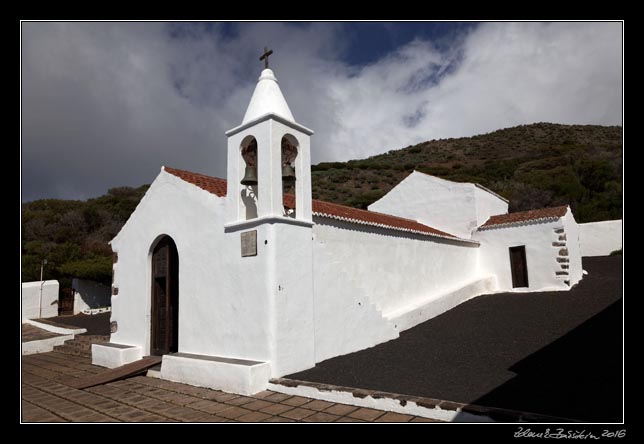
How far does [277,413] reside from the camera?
511cm

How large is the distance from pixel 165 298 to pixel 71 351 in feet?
14.6

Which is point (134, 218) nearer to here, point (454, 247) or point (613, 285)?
point (454, 247)

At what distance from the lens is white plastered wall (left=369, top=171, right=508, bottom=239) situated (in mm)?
15516

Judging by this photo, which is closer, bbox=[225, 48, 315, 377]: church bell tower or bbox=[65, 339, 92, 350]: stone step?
bbox=[225, 48, 315, 377]: church bell tower

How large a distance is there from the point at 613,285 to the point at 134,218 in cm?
1365

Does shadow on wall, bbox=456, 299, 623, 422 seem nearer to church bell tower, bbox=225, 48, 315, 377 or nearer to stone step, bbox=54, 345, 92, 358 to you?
church bell tower, bbox=225, 48, 315, 377

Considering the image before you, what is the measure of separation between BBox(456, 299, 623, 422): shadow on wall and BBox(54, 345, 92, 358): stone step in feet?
32.3

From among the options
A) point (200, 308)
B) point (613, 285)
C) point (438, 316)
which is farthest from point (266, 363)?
point (613, 285)

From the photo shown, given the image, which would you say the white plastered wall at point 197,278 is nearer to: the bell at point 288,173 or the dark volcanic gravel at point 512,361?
the bell at point 288,173

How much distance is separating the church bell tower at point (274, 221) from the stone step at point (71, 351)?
6.37 m

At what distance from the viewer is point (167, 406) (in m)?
5.74

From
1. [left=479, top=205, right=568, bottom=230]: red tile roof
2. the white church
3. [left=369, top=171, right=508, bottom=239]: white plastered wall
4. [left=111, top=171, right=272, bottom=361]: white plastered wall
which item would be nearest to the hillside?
[left=111, top=171, right=272, bottom=361]: white plastered wall

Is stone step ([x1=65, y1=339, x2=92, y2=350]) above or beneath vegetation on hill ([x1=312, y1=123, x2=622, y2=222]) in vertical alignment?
beneath

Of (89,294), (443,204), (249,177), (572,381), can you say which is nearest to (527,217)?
(443,204)
